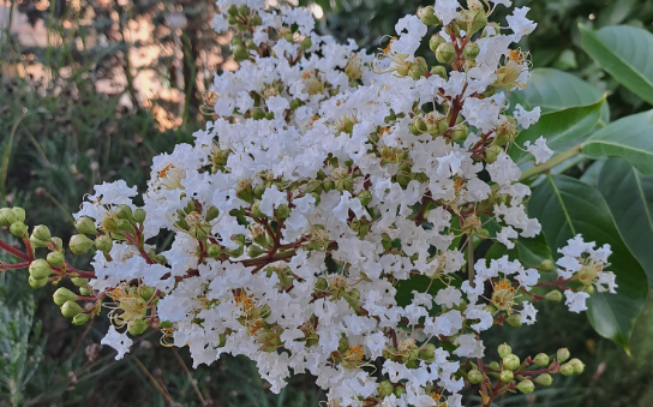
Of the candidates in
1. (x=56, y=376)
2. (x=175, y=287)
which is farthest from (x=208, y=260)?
(x=56, y=376)

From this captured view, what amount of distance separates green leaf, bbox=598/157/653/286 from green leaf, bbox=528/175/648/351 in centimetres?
6

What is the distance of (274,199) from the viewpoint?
37cm

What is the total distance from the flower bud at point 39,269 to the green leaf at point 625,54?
0.70m

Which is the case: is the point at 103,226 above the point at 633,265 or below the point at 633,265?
above

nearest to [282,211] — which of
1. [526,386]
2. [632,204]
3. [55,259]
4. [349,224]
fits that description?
[349,224]

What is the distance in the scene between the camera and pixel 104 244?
36cm

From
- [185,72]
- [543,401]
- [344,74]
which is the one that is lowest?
[543,401]

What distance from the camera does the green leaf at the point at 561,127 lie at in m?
0.55

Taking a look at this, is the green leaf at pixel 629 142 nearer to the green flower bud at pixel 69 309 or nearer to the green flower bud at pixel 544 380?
the green flower bud at pixel 544 380

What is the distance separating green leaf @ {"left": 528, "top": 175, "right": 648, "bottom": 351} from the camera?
22.5 inches

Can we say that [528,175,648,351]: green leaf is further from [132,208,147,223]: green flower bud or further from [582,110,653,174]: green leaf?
[132,208,147,223]: green flower bud

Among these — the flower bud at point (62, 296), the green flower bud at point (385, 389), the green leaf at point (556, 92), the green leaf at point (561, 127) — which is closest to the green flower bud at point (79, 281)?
the flower bud at point (62, 296)

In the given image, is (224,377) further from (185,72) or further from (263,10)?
(185,72)

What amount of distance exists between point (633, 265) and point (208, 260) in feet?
1.71
